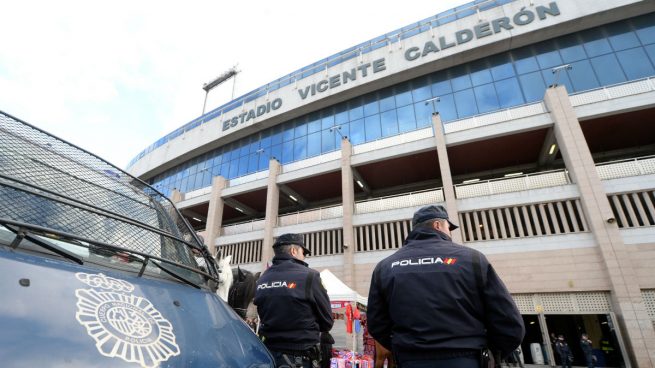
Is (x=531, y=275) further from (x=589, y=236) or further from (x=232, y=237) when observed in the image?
(x=232, y=237)

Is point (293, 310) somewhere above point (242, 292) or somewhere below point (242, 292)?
below

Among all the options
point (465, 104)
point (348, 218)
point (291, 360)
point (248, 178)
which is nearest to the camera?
point (291, 360)

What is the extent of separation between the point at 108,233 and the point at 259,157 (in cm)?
2432

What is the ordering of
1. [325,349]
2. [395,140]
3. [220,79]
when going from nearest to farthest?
[325,349]
[395,140]
[220,79]

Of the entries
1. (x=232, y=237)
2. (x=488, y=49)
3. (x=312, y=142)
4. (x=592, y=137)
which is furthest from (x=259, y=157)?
(x=592, y=137)

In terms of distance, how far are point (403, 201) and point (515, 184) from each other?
18.0 ft

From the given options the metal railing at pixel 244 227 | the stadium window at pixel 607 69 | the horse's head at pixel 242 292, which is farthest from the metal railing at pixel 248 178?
the stadium window at pixel 607 69

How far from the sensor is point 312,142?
2369 cm

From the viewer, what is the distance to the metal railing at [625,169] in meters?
13.5

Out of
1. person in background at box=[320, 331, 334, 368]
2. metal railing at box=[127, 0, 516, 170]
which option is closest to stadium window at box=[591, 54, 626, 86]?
metal railing at box=[127, 0, 516, 170]

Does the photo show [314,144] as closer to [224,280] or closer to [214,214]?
[214,214]

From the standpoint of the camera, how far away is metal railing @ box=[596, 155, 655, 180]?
1347 cm

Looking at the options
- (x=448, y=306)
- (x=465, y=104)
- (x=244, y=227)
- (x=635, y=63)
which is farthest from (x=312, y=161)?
(x=448, y=306)

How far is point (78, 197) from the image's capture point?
200cm
